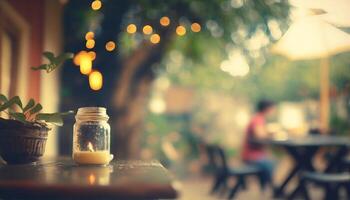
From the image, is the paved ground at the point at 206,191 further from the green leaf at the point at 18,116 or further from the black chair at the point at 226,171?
the green leaf at the point at 18,116

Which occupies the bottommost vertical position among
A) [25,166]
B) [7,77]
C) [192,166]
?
[192,166]

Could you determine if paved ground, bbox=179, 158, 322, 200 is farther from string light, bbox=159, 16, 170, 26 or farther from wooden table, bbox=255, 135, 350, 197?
string light, bbox=159, 16, 170, 26

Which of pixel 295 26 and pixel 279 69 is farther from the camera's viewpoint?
pixel 279 69

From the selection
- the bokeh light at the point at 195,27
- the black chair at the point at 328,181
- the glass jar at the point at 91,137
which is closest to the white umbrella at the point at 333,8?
the black chair at the point at 328,181

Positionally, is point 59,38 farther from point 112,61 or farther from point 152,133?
point 152,133

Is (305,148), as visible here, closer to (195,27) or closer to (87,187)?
(195,27)

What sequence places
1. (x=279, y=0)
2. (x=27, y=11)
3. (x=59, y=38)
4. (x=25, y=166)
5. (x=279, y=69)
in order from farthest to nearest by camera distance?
1. (x=279, y=69)
2. (x=59, y=38)
3. (x=279, y=0)
4. (x=27, y=11)
5. (x=25, y=166)

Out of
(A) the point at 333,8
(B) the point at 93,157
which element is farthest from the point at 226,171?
(B) the point at 93,157

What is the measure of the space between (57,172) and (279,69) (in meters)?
15.3

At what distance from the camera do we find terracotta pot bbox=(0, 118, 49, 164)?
1.96m

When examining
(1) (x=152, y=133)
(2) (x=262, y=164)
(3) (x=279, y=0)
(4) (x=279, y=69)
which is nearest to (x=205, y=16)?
(3) (x=279, y=0)

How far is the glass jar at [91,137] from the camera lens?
2.01 meters

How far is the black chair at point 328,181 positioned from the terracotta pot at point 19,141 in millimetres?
3630

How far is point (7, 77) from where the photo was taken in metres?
4.32
